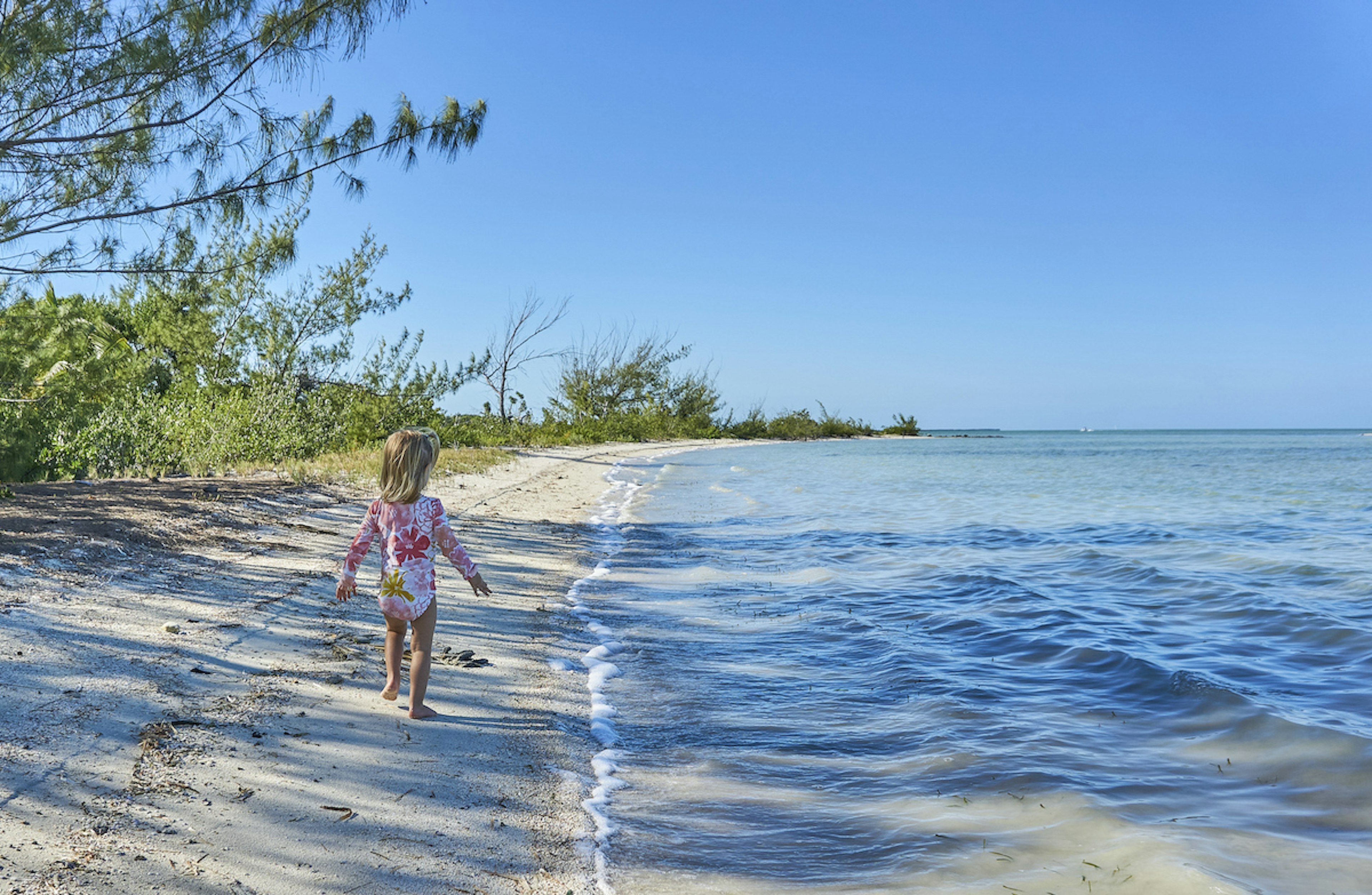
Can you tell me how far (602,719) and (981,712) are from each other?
218 cm

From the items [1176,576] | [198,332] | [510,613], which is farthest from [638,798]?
[198,332]

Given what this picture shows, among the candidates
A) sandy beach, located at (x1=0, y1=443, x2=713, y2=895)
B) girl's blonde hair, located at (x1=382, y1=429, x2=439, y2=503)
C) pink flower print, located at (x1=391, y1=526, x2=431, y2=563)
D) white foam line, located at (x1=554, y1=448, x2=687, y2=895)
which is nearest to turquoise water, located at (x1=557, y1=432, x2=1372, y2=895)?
white foam line, located at (x1=554, y1=448, x2=687, y2=895)

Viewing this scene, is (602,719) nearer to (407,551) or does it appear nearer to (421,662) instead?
(421,662)

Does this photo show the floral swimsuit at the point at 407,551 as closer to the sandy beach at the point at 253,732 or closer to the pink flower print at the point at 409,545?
the pink flower print at the point at 409,545

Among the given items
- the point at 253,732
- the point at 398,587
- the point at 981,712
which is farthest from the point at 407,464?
the point at 981,712

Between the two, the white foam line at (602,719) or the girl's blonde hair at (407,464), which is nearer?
the white foam line at (602,719)

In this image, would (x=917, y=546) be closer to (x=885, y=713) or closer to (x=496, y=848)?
(x=885, y=713)

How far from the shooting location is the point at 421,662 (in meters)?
4.01

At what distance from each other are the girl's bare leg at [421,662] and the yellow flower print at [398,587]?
10 centimetres

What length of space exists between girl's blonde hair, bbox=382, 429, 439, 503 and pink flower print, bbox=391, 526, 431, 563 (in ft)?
0.49

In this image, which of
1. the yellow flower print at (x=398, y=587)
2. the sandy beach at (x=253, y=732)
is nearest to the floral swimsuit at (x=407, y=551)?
the yellow flower print at (x=398, y=587)

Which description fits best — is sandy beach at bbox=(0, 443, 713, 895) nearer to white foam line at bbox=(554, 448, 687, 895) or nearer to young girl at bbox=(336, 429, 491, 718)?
white foam line at bbox=(554, 448, 687, 895)

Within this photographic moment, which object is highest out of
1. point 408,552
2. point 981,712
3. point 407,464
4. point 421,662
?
point 407,464

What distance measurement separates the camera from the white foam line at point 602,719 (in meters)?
3.17
